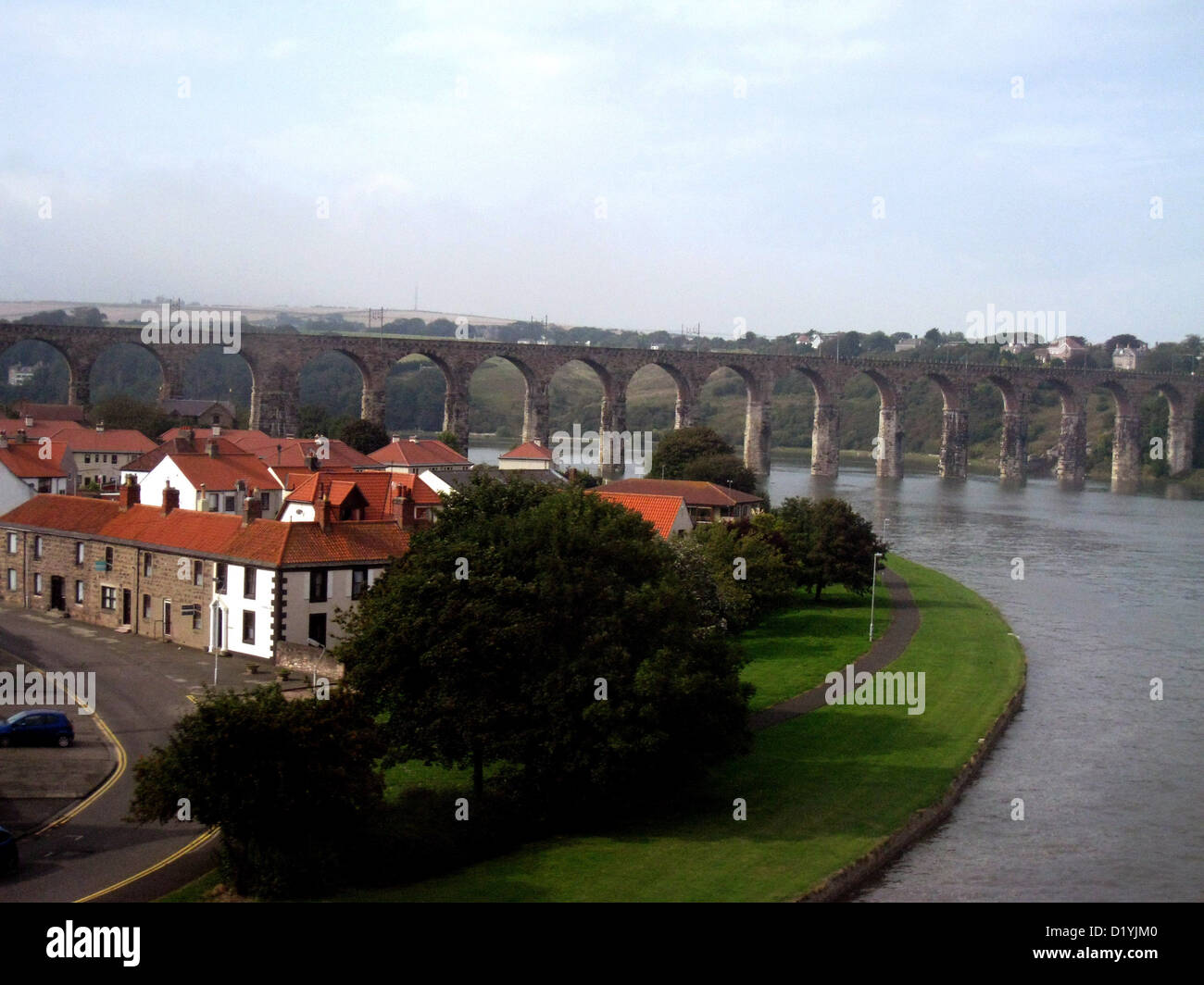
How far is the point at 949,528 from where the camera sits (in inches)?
2608

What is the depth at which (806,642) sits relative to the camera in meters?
34.3

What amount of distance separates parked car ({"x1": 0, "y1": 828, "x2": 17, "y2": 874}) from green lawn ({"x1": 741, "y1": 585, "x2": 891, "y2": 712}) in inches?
552

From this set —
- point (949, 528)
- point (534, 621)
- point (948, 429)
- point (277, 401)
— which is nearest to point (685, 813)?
point (534, 621)

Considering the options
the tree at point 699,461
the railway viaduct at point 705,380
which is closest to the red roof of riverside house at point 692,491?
the tree at point 699,461

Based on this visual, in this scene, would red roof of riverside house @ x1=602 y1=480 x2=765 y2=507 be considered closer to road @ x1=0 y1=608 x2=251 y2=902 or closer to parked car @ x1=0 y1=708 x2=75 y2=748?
road @ x1=0 y1=608 x2=251 y2=902

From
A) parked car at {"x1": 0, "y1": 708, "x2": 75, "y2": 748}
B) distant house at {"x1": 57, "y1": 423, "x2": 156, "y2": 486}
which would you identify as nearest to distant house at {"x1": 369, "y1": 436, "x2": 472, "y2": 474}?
distant house at {"x1": 57, "y1": 423, "x2": 156, "y2": 486}

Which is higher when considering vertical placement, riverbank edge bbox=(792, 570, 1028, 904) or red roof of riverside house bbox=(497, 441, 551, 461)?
red roof of riverside house bbox=(497, 441, 551, 461)

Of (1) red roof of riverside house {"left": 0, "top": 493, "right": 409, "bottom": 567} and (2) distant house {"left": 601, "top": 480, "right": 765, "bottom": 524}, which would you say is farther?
(2) distant house {"left": 601, "top": 480, "right": 765, "bottom": 524}

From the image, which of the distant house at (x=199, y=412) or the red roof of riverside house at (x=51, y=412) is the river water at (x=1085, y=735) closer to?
the distant house at (x=199, y=412)

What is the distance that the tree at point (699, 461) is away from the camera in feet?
199

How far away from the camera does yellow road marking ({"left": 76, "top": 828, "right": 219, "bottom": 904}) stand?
15054 millimetres

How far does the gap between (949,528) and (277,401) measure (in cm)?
4287

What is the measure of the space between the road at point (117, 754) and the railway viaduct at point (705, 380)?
4941 cm
